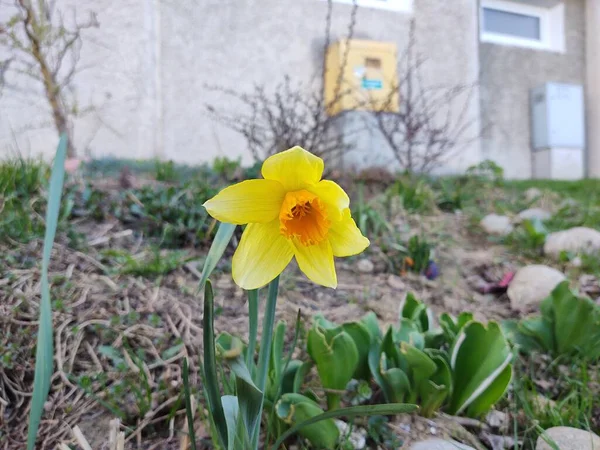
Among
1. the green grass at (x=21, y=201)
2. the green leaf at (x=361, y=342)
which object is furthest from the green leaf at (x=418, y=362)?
the green grass at (x=21, y=201)

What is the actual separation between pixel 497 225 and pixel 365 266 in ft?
3.35

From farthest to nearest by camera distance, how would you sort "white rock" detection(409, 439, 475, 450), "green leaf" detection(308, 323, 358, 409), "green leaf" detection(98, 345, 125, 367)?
1. "green leaf" detection(98, 345, 125, 367)
2. "green leaf" detection(308, 323, 358, 409)
3. "white rock" detection(409, 439, 475, 450)

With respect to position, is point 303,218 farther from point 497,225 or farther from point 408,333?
point 497,225

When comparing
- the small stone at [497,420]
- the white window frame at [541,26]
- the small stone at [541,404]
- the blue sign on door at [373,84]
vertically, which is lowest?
the small stone at [497,420]

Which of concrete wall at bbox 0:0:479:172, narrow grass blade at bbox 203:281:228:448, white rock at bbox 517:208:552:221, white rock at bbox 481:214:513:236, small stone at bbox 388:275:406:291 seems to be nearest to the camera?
narrow grass blade at bbox 203:281:228:448

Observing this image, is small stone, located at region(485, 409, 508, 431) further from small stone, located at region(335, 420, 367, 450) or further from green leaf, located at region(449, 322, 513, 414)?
small stone, located at region(335, 420, 367, 450)

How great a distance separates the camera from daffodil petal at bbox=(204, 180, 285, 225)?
58 centimetres

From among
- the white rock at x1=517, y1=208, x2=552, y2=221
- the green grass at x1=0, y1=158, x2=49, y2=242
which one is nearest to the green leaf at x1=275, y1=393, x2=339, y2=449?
the green grass at x1=0, y1=158, x2=49, y2=242

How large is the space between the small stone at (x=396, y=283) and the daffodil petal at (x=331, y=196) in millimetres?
Answer: 1269

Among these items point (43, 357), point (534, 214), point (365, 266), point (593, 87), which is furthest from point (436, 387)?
point (593, 87)

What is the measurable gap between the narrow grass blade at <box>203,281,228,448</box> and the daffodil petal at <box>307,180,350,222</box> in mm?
182

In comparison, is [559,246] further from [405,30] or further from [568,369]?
[405,30]

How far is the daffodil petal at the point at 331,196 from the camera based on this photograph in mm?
576

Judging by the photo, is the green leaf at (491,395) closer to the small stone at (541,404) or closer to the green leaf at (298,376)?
the small stone at (541,404)
